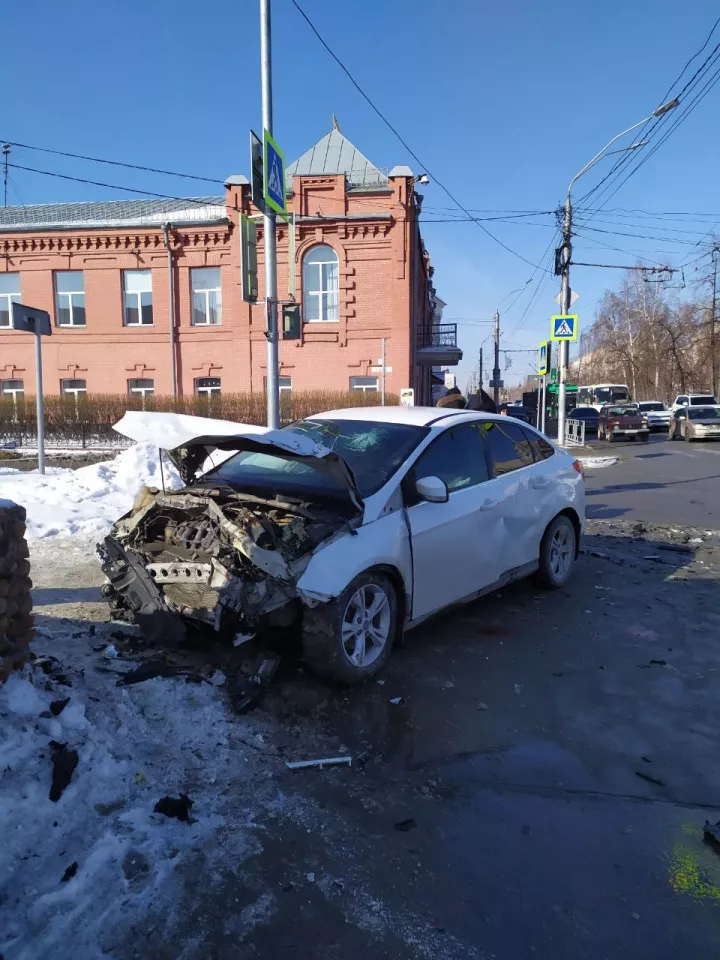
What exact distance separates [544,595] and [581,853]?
3575 millimetres

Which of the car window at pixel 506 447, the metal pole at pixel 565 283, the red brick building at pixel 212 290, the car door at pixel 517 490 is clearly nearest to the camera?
the car door at pixel 517 490

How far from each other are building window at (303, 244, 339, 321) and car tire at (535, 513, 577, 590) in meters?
22.6

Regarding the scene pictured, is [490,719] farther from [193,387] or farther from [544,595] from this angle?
[193,387]

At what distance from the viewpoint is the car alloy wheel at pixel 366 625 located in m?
3.94

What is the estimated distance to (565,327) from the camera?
19953 mm

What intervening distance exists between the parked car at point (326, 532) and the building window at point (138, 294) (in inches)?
1001

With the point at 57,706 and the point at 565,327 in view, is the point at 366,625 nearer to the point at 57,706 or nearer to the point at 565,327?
the point at 57,706

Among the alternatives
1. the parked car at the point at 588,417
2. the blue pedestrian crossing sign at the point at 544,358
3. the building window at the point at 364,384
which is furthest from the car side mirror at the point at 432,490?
the parked car at the point at 588,417

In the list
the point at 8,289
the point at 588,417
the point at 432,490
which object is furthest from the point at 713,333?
the point at 432,490

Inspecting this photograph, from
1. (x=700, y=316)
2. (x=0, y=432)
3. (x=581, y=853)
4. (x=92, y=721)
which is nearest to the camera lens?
(x=581, y=853)

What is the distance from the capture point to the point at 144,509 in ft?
14.2

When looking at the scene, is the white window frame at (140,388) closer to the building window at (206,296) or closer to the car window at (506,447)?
the building window at (206,296)

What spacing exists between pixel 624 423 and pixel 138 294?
2134cm

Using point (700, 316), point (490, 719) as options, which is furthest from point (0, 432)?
point (700, 316)
